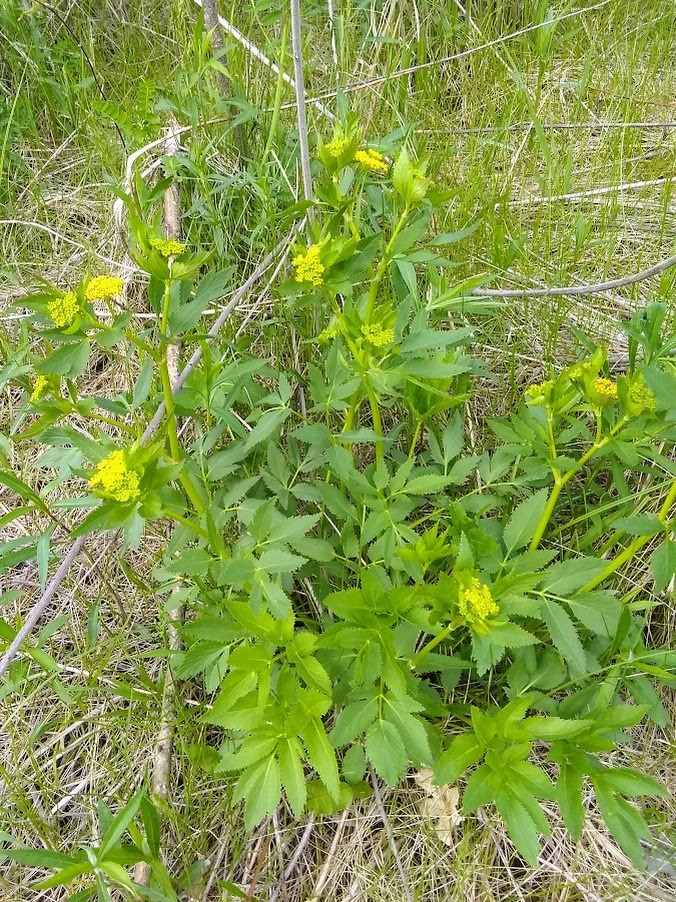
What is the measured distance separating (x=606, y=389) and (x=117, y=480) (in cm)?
79

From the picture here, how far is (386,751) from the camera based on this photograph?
1.04 metres

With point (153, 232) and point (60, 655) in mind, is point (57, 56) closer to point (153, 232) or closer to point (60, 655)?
point (153, 232)

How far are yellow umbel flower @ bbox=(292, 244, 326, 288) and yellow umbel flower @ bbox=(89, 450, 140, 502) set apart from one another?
44 centimetres

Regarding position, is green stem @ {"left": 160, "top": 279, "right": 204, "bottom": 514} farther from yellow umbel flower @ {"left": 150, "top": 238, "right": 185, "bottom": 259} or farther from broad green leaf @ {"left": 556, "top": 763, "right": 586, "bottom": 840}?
broad green leaf @ {"left": 556, "top": 763, "right": 586, "bottom": 840}

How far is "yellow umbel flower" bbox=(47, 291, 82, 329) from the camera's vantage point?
3.62 feet

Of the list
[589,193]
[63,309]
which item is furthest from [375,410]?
[589,193]

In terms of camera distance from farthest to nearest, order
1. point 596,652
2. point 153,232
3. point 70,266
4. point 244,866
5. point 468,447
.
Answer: point 70,266
point 468,447
point 596,652
point 244,866
point 153,232

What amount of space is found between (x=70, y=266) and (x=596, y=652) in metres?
1.83

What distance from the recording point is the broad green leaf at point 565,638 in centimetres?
117

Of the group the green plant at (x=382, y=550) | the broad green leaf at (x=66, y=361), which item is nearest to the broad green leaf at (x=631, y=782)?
the green plant at (x=382, y=550)

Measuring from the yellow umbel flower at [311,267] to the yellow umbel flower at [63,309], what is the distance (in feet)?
1.21

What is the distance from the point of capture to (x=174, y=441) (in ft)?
3.90

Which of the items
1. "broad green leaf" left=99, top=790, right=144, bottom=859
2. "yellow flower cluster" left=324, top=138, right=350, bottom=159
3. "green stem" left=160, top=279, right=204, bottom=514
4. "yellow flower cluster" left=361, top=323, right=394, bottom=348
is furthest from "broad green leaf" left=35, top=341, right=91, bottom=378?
"broad green leaf" left=99, top=790, right=144, bottom=859

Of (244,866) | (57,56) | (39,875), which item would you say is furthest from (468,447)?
(57,56)
